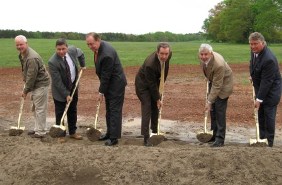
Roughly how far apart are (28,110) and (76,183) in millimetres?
6105

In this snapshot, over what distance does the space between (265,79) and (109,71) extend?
105 inches

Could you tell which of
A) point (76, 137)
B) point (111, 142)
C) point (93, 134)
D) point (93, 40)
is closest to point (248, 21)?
point (76, 137)

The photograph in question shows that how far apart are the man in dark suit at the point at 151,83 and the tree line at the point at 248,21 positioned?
63.6 metres

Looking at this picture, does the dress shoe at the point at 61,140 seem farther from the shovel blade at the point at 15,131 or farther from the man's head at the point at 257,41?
the man's head at the point at 257,41

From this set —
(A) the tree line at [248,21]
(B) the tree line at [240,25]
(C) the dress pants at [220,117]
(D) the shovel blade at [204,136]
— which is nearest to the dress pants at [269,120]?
(C) the dress pants at [220,117]

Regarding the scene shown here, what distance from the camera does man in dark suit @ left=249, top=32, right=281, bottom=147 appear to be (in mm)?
7352

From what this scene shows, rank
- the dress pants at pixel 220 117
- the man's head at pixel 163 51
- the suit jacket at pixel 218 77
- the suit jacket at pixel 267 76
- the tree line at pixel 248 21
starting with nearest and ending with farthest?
the man's head at pixel 163 51 < the suit jacket at pixel 267 76 < the suit jacket at pixel 218 77 < the dress pants at pixel 220 117 < the tree line at pixel 248 21

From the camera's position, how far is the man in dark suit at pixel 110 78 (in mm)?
7695

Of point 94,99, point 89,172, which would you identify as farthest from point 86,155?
point 94,99

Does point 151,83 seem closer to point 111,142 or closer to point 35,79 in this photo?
point 111,142

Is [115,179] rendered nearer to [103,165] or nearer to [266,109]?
[103,165]

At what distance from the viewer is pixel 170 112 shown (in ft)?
38.1

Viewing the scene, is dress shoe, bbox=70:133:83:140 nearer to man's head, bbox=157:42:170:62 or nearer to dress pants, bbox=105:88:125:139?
dress pants, bbox=105:88:125:139

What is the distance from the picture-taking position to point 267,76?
742 centimetres
